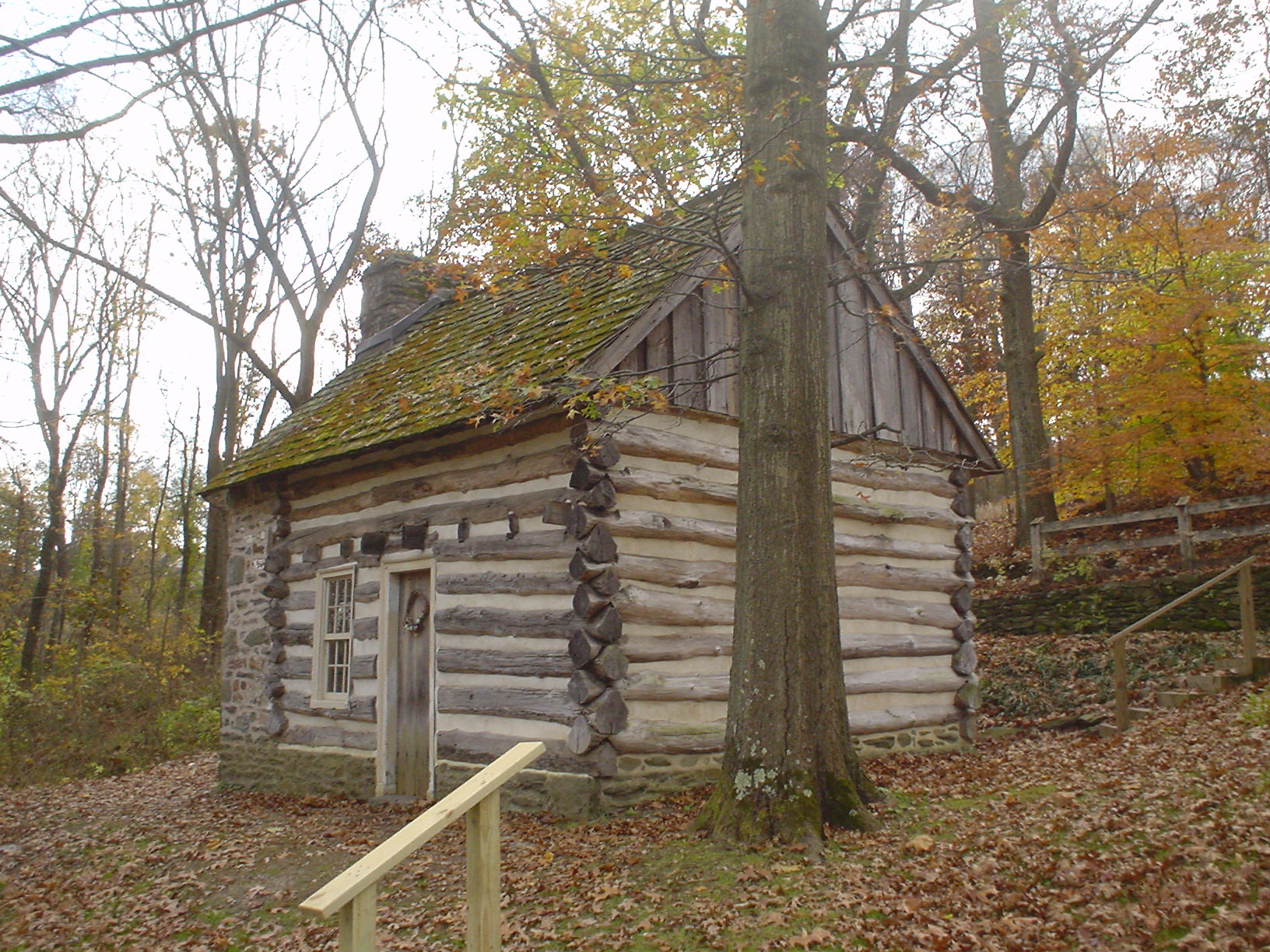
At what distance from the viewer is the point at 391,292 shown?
15164 millimetres

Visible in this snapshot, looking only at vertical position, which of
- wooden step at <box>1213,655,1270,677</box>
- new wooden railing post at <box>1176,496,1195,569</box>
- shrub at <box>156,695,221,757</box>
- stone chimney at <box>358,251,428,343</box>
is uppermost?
stone chimney at <box>358,251,428,343</box>

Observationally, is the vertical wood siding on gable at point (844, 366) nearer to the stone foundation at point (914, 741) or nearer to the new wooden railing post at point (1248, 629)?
the stone foundation at point (914, 741)

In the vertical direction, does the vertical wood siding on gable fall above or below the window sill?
above

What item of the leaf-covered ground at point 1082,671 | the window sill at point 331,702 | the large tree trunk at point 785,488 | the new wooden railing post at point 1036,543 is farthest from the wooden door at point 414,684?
the new wooden railing post at point 1036,543

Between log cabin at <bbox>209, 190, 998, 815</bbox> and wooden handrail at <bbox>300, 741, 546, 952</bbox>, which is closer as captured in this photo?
wooden handrail at <bbox>300, 741, 546, 952</bbox>

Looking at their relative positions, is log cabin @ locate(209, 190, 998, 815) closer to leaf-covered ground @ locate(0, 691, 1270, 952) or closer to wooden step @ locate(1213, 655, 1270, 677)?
leaf-covered ground @ locate(0, 691, 1270, 952)

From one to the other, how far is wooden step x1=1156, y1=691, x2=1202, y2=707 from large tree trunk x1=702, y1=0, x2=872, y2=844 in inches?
205

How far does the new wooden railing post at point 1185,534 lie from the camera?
13.5 metres

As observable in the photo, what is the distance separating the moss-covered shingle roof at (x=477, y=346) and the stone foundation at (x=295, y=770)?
3.19m

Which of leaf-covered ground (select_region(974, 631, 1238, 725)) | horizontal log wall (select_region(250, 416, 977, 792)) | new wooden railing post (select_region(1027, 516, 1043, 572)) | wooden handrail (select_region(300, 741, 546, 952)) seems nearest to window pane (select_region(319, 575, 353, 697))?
horizontal log wall (select_region(250, 416, 977, 792))

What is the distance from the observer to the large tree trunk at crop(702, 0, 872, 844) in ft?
21.0

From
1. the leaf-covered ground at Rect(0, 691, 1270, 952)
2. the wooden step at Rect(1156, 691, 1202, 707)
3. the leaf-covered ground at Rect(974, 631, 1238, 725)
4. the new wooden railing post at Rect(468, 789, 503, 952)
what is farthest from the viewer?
the leaf-covered ground at Rect(974, 631, 1238, 725)

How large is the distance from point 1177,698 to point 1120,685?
1.11m

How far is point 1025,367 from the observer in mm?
16812
